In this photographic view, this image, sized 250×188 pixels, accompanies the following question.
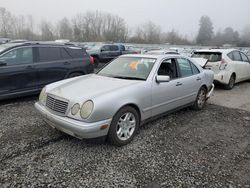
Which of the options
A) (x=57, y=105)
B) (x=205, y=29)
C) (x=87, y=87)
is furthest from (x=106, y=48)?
(x=205, y=29)

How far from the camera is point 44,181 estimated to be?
2.58 m

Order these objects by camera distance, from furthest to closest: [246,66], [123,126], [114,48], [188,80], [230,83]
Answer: [114,48], [246,66], [230,83], [188,80], [123,126]

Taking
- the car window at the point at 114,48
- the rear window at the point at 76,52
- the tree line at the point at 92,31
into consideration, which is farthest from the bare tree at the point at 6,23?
the rear window at the point at 76,52

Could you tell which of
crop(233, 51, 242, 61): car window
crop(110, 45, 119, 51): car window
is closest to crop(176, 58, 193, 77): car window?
crop(233, 51, 242, 61): car window

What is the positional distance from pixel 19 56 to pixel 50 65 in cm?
86

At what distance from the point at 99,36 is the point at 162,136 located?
184 feet

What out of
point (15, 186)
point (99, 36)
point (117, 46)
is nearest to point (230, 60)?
point (15, 186)

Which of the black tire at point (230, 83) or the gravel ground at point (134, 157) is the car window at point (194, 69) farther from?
the black tire at point (230, 83)

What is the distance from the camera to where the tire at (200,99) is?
17.3 feet

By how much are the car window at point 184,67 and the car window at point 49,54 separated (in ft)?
12.3

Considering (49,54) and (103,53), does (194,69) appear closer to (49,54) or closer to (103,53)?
(49,54)

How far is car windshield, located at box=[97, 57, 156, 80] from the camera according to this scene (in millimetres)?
3985

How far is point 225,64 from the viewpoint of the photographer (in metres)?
7.53

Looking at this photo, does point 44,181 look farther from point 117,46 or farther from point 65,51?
point 117,46
